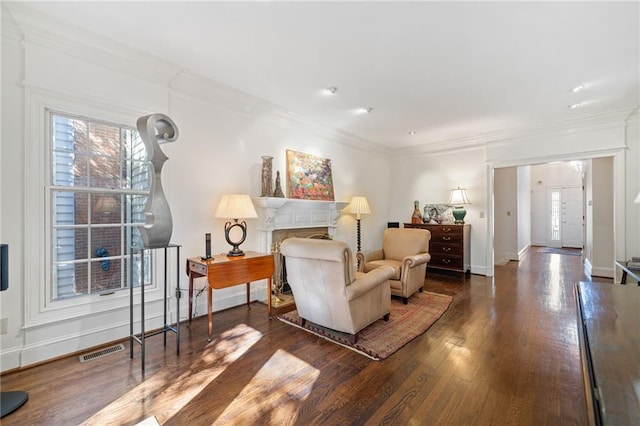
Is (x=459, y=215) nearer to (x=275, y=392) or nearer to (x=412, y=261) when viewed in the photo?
(x=412, y=261)

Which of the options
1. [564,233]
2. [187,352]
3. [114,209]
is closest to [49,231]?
[114,209]

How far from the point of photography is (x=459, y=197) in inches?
214

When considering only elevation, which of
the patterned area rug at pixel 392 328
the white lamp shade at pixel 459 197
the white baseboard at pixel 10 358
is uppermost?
the white lamp shade at pixel 459 197

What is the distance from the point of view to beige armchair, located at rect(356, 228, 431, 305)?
12.0 feet

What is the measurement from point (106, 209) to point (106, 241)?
29 cm

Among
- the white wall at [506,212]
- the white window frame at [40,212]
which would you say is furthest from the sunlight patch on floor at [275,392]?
the white wall at [506,212]

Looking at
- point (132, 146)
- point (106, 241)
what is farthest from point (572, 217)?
point (106, 241)

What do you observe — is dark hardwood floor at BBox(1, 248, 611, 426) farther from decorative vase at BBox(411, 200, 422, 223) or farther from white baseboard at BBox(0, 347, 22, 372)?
decorative vase at BBox(411, 200, 422, 223)

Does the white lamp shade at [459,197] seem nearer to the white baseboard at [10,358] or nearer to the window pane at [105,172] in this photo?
the window pane at [105,172]

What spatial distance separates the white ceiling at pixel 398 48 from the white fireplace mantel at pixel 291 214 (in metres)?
1.34

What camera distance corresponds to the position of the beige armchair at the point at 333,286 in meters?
2.49

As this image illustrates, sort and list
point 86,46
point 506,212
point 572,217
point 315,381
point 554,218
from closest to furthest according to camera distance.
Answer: point 315,381
point 86,46
point 506,212
point 572,217
point 554,218

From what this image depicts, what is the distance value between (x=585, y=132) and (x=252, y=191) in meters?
5.07

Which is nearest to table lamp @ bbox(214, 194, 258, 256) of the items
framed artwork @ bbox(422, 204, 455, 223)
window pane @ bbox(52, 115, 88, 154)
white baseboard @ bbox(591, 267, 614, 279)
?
window pane @ bbox(52, 115, 88, 154)
